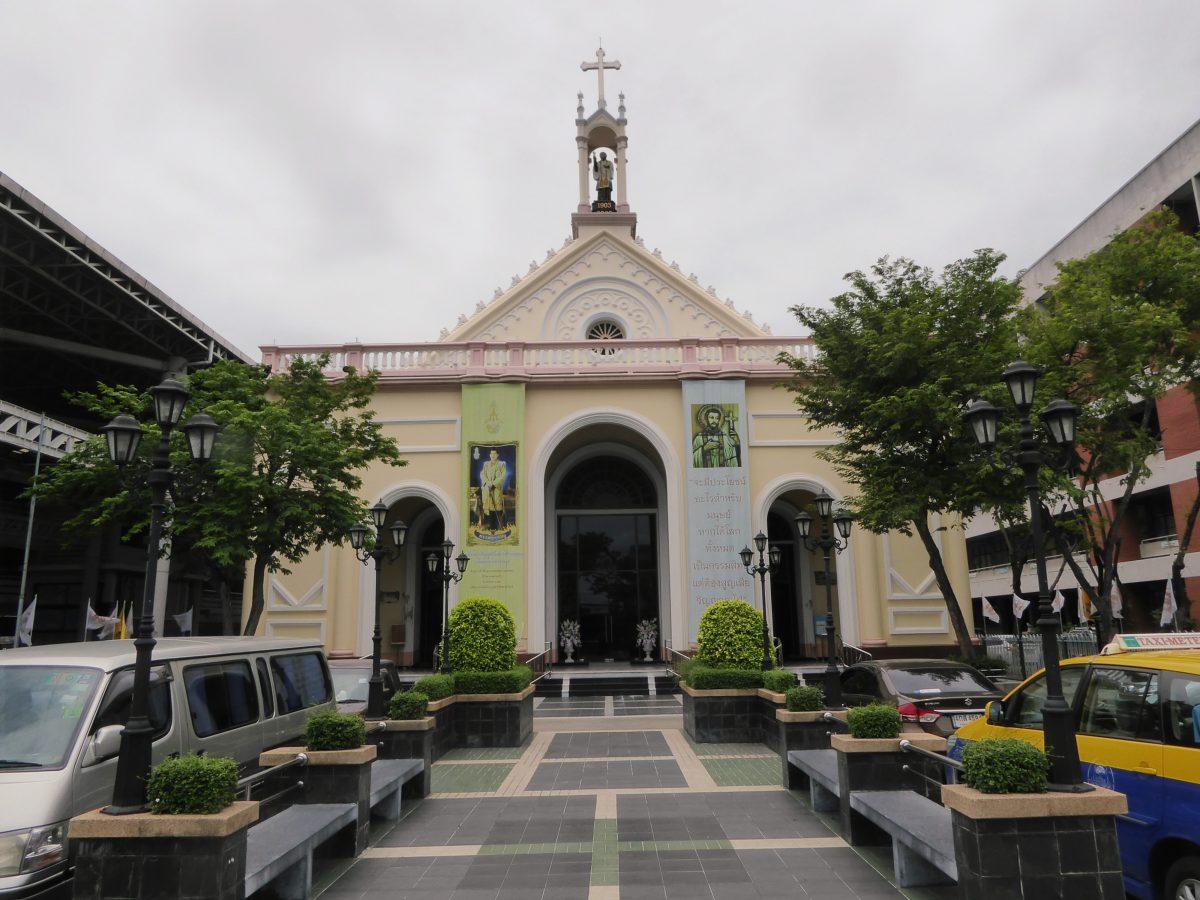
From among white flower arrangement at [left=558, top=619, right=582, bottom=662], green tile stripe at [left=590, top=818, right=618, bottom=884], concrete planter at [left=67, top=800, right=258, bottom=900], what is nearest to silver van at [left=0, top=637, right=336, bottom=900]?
concrete planter at [left=67, top=800, right=258, bottom=900]

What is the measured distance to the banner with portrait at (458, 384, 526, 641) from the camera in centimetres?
2086

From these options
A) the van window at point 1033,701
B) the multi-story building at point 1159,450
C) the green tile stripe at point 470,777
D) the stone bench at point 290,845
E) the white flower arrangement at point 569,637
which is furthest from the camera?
the white flower arrangement at point 569,637

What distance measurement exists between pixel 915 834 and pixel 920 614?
56.4 ft

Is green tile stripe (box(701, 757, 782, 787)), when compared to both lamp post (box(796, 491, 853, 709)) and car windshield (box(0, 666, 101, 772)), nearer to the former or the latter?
lamp post (box(796, 491, 853, 709))

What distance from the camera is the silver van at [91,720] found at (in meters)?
5.00

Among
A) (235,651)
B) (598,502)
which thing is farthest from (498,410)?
(235,651)

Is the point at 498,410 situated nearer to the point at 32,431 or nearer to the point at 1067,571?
the point at 32,431

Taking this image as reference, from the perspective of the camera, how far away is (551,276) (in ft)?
84.4

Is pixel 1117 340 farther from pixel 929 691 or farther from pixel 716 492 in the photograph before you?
pixel 716 492

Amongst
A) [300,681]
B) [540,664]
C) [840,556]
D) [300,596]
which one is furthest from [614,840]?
[300,596]

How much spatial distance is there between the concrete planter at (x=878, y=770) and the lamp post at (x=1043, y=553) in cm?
156

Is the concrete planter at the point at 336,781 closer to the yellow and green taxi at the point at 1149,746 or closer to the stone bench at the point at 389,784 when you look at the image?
the stone bench at the point at 389,784

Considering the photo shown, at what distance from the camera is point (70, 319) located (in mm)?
24438

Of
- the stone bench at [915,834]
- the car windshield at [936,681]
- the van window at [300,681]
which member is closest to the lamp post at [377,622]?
the van window at [300,681]
